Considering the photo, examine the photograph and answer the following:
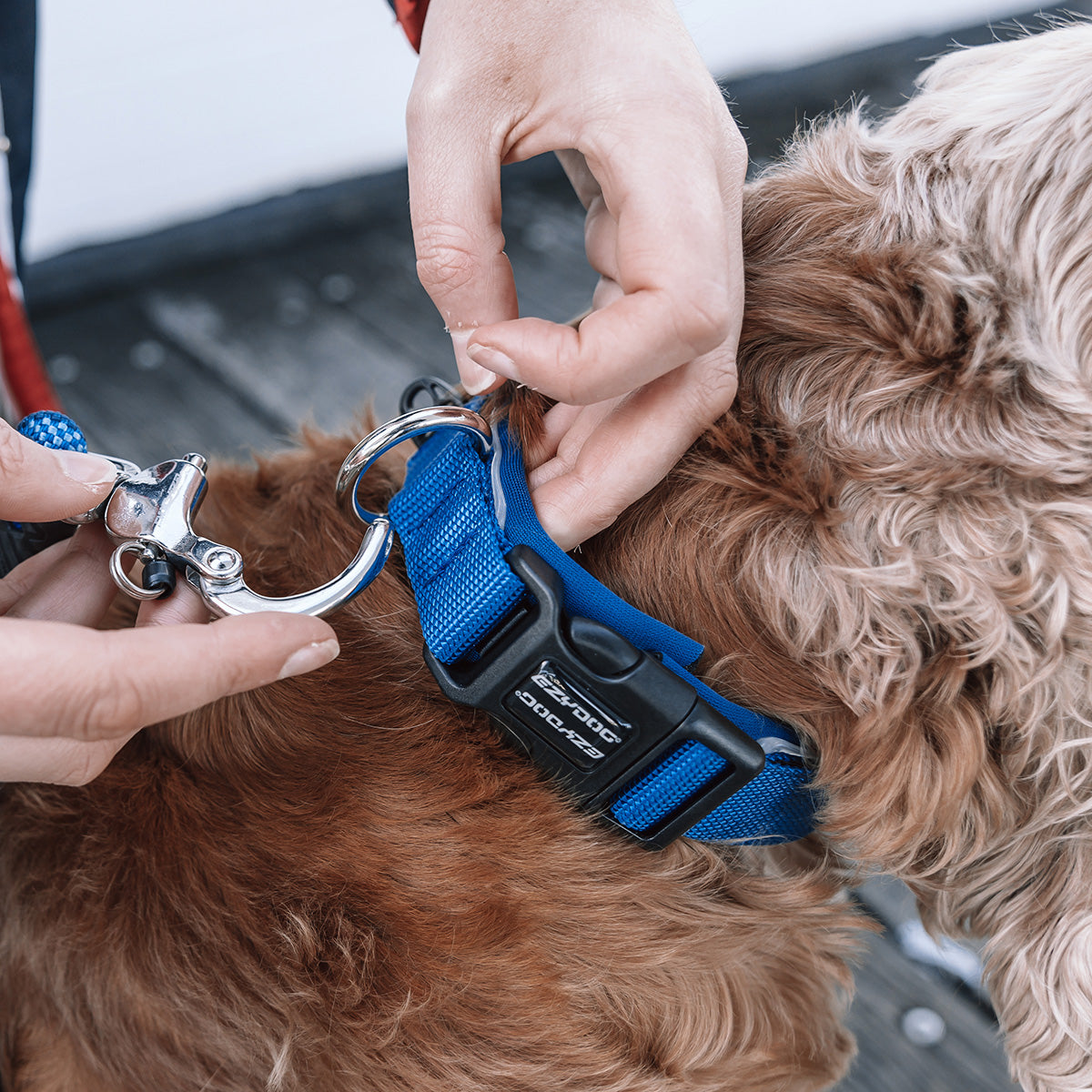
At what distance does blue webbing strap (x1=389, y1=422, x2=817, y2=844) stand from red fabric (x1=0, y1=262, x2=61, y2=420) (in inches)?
35.5

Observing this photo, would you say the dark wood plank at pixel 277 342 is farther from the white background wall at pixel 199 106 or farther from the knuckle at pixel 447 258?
the knuckle at pixel 447 258

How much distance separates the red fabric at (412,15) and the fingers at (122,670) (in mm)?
786

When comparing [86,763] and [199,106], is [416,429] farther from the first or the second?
[199,106]

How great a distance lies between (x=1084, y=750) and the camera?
0.76 meters

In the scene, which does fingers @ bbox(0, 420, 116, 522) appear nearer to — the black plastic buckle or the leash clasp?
the leash clasp

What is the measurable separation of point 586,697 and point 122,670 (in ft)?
1.03

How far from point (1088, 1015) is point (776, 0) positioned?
2.64 m

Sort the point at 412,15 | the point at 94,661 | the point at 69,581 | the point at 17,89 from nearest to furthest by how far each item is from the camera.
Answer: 1. the point at 94,661
2. the point at 69,581
3. the point at 412,15
4. the point at 17,89

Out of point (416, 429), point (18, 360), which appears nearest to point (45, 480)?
point (416, 429)

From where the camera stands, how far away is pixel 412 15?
1108 millimetres

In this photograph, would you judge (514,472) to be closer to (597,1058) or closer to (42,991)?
(597,1058)

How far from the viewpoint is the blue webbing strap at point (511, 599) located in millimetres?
706

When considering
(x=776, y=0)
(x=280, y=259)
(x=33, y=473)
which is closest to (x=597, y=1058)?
(x=33, y=473)

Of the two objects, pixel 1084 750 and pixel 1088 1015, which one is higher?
pixel 1084 750
